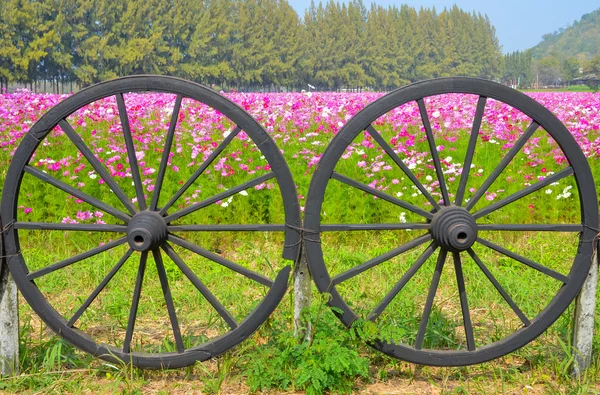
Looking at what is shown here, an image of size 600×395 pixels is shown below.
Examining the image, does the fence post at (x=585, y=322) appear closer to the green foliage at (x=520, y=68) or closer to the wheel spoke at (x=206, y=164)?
the wheel spoke at (x=206, y=164)

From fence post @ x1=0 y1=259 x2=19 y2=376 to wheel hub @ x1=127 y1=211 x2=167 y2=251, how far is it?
63 centimetres

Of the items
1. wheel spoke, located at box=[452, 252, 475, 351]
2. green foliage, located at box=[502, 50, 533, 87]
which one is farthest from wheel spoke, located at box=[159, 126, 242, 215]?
green foliage, located at box=[502, 50, 533, 87]

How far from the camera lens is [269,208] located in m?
5.18

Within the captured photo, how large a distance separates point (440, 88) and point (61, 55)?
39932 mm

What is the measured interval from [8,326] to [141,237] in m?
0.80

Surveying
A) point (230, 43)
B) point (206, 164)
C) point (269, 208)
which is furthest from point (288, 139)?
point (230, 43)

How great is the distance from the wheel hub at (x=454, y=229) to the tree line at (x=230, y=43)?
116 feet

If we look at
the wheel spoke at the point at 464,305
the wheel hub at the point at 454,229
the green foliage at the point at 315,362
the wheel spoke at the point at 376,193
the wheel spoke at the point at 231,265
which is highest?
the wheel spoke at the point at 376,193

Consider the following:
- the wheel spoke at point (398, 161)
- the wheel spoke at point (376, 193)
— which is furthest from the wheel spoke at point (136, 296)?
the wheel spoke at point (398, 161)

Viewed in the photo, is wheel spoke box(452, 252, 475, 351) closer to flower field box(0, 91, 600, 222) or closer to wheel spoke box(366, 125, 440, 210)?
wheel spoke box(366, 125, 440, 210)

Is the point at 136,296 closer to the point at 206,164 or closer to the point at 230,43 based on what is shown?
the point at 206,164

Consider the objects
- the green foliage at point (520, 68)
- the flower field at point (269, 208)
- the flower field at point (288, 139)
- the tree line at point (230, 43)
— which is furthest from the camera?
the green foliage at point (520, 68)

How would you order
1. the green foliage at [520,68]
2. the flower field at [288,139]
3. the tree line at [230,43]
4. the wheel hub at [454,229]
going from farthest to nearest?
1. the green foliage at [520,68]
2. the tree line at [230,43]
3. the flower field at [288,139]
4. the wheel hub at [454,229]

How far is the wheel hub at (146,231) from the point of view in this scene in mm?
2535
